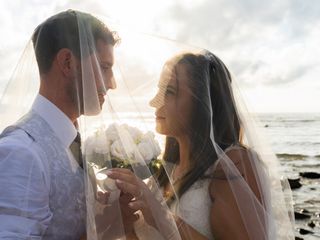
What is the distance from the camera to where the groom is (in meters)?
2.51

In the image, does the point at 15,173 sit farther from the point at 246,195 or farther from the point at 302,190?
the point at 302,190

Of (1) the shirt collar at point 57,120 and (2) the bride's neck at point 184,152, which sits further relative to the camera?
(2) the bride's neck at point 184,152

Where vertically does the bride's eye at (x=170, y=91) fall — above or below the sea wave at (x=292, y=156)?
above

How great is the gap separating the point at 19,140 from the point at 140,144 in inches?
31.0

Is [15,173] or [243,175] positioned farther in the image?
[243,175]

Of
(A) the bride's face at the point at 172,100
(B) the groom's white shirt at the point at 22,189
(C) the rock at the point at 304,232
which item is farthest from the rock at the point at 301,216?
(B) the groom's white shirt at the point at 22,189

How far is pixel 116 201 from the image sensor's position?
279 centimetres

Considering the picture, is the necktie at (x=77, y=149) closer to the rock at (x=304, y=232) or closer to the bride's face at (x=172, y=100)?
the bride's face at (x=172, y=100)

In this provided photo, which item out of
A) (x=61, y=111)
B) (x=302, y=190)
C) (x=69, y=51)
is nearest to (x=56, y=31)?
(x=69, y=51)

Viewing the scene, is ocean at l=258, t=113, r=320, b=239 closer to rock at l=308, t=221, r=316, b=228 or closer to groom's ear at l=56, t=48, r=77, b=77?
rock at l=308, t=221, r=316, b=228

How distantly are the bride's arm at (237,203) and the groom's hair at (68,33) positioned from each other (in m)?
1.33

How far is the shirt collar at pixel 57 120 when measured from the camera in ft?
9.42

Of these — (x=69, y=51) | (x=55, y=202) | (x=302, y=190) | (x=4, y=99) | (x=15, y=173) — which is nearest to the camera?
(x=15, y=173)

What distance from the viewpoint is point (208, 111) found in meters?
3.55
